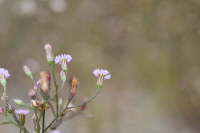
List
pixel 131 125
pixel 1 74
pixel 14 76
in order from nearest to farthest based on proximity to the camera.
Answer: pixel 1 74 < pixel 131 125 < pixel 14 76

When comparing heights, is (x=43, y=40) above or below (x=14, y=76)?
above

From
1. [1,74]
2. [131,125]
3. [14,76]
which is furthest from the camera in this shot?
[14,76]

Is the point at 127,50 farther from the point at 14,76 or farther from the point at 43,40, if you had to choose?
the point at 14,76

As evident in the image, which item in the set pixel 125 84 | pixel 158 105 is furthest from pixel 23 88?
pixel 158 105

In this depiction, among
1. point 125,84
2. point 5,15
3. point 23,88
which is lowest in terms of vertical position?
point 125,84

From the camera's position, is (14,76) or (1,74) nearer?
(1,74)

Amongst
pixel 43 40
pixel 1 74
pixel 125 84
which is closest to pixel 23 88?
pixel 43 40
